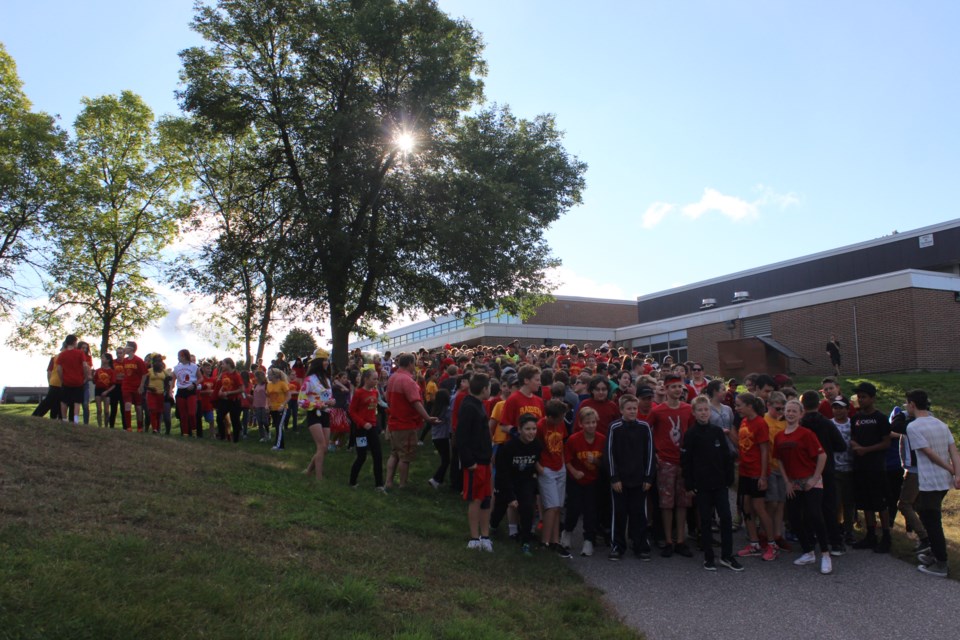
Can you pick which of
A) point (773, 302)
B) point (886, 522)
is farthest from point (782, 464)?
point (773, 302)

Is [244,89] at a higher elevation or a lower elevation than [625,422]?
higher

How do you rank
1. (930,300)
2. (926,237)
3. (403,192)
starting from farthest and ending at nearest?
(926,237), (930,300), (403,192)

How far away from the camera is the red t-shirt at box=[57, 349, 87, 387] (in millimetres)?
11789

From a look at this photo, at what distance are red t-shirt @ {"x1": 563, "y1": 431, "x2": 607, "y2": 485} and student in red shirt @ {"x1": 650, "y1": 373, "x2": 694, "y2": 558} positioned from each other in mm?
726

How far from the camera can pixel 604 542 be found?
8633 millimetres

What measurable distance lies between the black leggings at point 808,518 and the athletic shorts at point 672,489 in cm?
112

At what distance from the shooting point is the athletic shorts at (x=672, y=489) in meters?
8.12

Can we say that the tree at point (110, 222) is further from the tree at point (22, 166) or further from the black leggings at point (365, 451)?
the black leggings at point (365, 451)

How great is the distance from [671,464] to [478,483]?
236 cm

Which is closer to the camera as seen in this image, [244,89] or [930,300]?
[244,89]

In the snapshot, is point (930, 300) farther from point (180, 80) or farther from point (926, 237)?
point (180, 80)

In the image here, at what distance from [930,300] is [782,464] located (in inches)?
861

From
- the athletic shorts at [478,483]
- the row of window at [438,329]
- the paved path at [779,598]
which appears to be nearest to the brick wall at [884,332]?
the paved path at [779,598]

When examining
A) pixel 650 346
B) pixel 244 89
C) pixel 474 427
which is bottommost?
pixel 474 427
